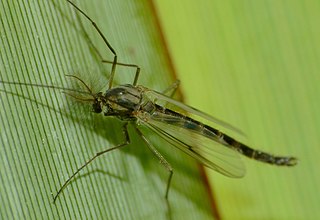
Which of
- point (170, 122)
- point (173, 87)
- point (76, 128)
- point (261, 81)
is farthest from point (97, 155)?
point (261, 81)

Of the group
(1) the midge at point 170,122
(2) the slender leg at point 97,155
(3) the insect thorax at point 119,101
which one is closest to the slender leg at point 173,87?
(1) the midge at point 170,122

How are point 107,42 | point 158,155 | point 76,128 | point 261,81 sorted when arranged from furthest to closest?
point 261,81
point 158,155
point 107,42
point 76,128

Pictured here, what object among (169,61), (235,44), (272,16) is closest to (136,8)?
(169,61)

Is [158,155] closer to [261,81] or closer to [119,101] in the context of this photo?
[119,101]

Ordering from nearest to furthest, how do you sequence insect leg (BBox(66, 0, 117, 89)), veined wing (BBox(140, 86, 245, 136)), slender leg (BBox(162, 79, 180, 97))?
insect leg (BBox(66, 0, 117, 89)) < veined wing (BBox(140, 86, 245, 136)) < slender leg (BBox(162, 79, 180, 97))

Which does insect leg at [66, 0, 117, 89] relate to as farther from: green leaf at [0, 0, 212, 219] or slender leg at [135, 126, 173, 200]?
slender leg at [135, 126, 173, 200]

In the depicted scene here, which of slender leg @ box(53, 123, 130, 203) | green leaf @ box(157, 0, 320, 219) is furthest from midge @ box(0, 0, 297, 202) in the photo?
green leaf @ box(157, 0, 320, 219)

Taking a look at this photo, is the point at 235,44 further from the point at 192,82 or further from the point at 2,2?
the point at 2,2
